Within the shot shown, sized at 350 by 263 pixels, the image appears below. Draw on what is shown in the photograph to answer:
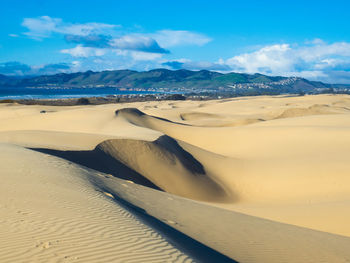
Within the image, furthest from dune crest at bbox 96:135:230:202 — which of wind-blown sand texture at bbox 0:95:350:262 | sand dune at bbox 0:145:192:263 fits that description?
sand dune at bbox 0:145:192:263

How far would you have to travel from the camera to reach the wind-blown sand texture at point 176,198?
19.4 feet

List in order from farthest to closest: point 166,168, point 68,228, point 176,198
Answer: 1. point 166,168
2. point 176,198
3. point 68,228

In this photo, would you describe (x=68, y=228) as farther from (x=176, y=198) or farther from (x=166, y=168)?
(x=166, y=168)

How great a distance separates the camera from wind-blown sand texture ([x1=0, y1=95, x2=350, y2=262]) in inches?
233

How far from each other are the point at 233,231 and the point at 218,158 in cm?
1358

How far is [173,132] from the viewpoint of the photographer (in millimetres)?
34219

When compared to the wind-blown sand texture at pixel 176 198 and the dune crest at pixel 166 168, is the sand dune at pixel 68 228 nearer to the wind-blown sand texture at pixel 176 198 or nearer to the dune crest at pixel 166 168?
the wind-blown sand texture at pixel 176 198

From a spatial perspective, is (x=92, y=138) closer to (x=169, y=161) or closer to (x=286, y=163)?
(x=169, y=161)

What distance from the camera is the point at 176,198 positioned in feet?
39.9

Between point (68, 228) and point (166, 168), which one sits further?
point (166, 168)

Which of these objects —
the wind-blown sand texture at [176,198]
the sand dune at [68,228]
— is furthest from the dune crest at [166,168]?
the sand dune at [68,228]

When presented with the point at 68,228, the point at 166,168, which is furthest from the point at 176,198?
A: the point at 166,168

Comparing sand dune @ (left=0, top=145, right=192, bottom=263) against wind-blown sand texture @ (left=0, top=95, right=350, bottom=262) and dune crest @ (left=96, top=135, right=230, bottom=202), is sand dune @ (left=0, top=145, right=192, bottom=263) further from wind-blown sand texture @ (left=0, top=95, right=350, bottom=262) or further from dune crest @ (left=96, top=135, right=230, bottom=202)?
dune crest @ (left=96, top=135, right=230, bottom=202)

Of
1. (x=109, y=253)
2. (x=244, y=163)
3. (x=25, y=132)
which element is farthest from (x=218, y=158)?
(x=109, y=253)
